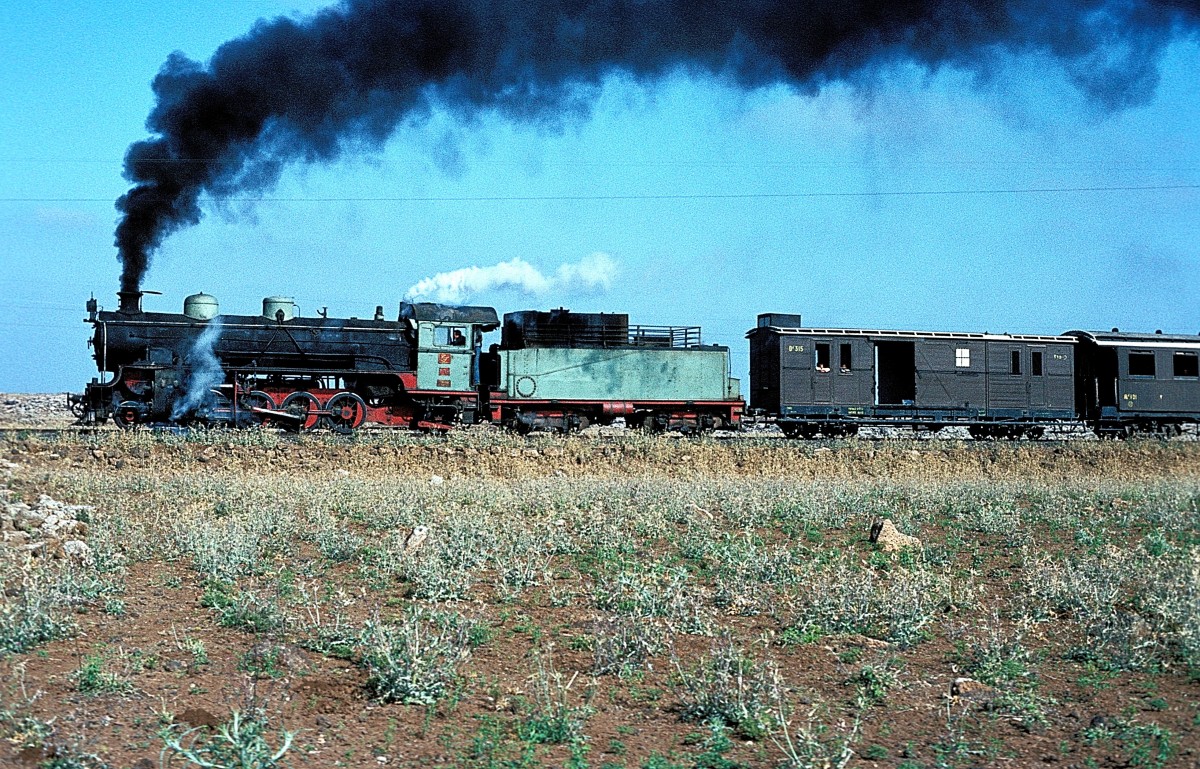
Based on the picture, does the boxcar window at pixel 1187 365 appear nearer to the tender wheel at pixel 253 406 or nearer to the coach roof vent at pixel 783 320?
the coach roof vent at pixel 783 320

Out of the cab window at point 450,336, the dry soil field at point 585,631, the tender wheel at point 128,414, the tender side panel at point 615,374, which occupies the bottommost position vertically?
the dry soil field at point 585,631

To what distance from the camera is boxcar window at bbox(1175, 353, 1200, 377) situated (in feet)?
99.1

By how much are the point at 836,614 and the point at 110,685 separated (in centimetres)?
534

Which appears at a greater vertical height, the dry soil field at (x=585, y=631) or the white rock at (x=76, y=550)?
the white rock at (x=76, y=550)

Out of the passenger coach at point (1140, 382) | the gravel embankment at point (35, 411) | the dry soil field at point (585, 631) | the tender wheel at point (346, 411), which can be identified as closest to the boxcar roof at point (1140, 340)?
the passenger coach at point (1140, 382)

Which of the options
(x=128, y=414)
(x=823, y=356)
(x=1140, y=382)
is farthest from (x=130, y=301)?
(x=1140, y=382)

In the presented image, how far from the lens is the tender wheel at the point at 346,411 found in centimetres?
2509

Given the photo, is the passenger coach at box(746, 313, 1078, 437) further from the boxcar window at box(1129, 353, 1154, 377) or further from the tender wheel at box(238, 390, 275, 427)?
the tender wheel at box(238, 390, 275, 427)

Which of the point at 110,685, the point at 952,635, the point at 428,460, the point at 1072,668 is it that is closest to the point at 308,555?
the point at 110,685

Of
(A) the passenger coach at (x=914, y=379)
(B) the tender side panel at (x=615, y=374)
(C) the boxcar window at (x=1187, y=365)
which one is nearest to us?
(B) the tender side panel at (x=615, y=374)

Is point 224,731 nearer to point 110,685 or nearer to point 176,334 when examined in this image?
point 110,685

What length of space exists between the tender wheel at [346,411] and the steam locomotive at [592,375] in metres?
0.04

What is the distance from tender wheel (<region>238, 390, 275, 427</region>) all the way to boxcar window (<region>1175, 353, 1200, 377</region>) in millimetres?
27030

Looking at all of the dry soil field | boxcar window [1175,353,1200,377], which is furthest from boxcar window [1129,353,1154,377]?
the dry soil field
